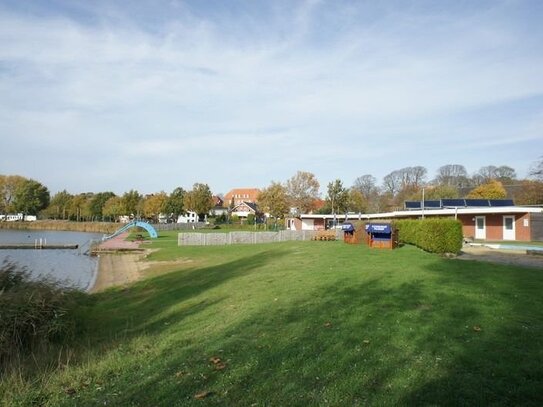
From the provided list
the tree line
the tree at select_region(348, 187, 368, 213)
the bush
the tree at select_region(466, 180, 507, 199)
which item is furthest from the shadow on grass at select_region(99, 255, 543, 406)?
the tree at select_region(348, 187, 368, 213)

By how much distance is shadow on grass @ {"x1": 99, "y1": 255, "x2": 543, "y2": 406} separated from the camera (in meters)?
4.94

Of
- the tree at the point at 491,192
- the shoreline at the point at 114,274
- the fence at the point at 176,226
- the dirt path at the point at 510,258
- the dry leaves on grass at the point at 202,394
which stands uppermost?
the tree at the point at 491,192

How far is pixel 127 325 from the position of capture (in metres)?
10.5

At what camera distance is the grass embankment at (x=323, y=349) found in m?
5.07

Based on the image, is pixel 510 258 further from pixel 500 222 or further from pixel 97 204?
pixel 97 204

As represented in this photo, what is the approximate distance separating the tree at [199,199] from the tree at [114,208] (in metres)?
16.0

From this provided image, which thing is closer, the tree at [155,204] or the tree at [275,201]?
the tree at [275,201]

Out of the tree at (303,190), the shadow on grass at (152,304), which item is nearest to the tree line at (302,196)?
the tree at (303,190)

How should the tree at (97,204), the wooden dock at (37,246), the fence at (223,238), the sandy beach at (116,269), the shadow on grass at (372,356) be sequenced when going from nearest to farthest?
the shadow on grass at (372,356)
the sandy beach at (116,269)
the fence at (223,238)
the wooden dock at (37,246)
the tree at (97,204)

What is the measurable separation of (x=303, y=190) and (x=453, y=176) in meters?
34.2

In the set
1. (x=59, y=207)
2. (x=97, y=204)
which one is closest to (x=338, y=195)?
(x=97, y=204)

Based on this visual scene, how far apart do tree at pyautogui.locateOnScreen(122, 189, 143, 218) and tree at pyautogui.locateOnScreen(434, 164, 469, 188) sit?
64132 mm

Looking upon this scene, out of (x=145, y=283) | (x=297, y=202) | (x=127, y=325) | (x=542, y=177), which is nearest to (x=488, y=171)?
(x=297, y=202)

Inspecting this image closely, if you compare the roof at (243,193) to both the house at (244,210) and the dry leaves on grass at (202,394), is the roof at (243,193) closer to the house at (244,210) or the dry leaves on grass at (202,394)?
the house at (244,210)
